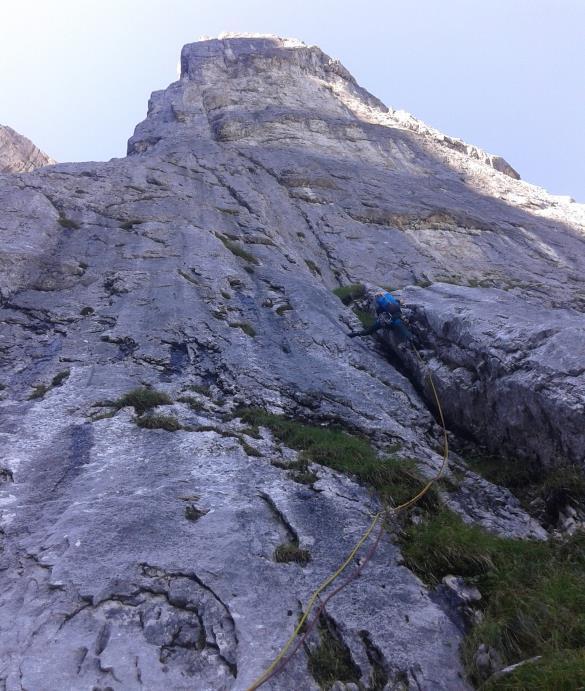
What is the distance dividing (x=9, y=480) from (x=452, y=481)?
681cm

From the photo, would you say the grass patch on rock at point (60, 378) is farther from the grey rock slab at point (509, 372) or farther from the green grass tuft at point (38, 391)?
the grey rock slab at point (509, 372)

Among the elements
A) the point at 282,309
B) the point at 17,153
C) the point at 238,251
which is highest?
the point at 17,153

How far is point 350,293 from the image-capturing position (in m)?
17.2

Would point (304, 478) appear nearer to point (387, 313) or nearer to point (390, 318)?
point (390, 318)

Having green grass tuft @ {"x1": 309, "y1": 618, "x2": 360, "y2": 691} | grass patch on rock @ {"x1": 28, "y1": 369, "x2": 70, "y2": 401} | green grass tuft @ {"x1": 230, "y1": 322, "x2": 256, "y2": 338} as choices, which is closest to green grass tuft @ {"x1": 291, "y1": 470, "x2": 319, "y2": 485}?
green grass tuft @ {"x1": 309, "y1": 618, "x2": 360, "y2": 691}

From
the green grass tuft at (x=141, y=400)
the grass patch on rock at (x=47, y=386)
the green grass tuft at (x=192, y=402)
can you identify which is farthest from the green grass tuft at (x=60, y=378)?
the green grass tuft at (x=192, y=402)

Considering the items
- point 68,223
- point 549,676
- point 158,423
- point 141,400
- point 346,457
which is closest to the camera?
point 549,676

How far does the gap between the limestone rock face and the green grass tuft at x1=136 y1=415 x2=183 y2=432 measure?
146 ft

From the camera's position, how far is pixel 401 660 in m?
5.69

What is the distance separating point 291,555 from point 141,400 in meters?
4.30

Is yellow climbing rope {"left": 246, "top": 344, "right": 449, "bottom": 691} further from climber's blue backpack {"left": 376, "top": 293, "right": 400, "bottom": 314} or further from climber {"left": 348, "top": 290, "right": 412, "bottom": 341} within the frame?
climber's blue backpack {"left": 376, "top": 293, "right": 400, "bottom": 314}

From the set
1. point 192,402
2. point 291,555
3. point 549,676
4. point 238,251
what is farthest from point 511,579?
point 238,251

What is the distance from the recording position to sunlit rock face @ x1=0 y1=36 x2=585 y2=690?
585cm

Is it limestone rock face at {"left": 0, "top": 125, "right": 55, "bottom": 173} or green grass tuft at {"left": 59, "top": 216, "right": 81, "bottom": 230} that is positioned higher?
limestone rock face at {"left": 0, "top": 125, "right": 55, "bottom": 173}
